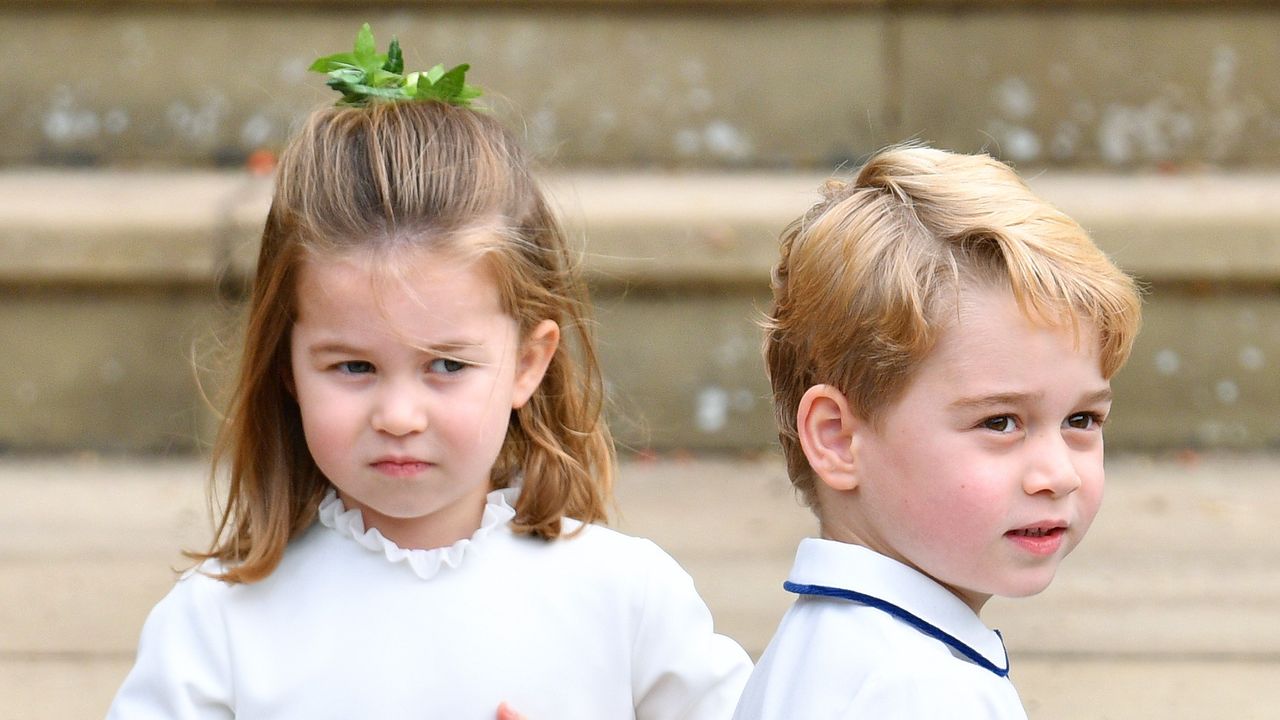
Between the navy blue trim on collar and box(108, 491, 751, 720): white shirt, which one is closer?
the navy blue trim on collar

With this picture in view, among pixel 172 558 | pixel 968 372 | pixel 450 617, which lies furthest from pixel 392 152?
pixel 172 558

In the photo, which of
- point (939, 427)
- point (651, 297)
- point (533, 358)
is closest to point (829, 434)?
point (939, 427)

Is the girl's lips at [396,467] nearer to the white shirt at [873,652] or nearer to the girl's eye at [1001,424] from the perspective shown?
the white shirt at [873,652]

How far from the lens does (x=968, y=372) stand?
1.69 m

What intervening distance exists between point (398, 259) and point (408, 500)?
1.03 ft

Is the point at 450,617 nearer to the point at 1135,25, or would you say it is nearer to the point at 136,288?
the point at 136,288

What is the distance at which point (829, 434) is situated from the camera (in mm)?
1822

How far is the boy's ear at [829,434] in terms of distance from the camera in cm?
180

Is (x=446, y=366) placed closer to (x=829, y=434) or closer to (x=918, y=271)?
(x=829, y=434)

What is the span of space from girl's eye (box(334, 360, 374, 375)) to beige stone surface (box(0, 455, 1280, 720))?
4.09 feet

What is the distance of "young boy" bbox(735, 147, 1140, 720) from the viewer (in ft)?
5.51

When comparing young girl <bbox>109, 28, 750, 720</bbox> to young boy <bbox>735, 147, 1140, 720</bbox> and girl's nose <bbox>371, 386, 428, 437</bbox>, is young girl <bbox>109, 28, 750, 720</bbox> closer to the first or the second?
girl's nose <bbox>371, 386, 428, 437</bbox>

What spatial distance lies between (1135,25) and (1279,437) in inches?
49.8

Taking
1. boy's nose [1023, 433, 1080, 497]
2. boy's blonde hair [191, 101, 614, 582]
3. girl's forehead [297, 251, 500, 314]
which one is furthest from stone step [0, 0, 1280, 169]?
boy's nose [1023, 433, 1080, 497]
